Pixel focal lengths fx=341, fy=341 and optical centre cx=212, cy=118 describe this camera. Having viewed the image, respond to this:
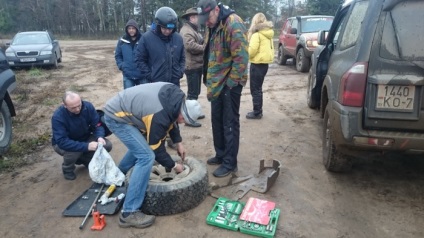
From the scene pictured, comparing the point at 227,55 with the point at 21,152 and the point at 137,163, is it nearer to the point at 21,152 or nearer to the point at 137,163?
the point at 137,163

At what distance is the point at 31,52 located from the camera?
12508 mm

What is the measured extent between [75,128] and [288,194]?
8.15 feet

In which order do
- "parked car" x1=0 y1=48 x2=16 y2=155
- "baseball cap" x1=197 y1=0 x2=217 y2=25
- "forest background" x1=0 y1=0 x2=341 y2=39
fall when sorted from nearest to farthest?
1. "baseball cap" x1=197 y1=0 x2=217 y2=25
2. "parked car" x1=0 y1=48 x2=16 y2=155
3. "forest background" x1=0 y1=0 x2=341 y2=39

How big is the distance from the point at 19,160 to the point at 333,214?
401cm

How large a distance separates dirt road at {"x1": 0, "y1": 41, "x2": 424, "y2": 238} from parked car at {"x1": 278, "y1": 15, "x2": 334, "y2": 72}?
200 inches

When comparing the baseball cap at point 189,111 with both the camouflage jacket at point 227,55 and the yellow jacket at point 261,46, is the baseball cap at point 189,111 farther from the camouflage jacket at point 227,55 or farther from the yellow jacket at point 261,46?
the yellow jacket at point 261,46

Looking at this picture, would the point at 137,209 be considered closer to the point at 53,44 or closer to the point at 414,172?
the point at 414,172

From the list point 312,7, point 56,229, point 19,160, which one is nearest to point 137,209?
point 56,229

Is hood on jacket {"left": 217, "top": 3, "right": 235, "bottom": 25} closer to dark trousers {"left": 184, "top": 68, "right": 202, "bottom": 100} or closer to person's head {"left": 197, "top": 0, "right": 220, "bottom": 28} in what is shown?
person's head {"left": 197, "top": 0, "right": 220, "bottom": 28}

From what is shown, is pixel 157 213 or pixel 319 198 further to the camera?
pixel 319 198

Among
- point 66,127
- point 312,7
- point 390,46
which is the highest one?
point 312,7

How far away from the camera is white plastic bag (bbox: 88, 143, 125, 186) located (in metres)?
3.60

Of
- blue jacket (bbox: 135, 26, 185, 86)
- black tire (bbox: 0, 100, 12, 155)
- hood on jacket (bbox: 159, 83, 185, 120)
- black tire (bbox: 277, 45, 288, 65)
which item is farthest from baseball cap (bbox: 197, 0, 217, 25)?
black tire (bbox: 277, 45, 288, 65)

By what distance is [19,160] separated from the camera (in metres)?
4.61
